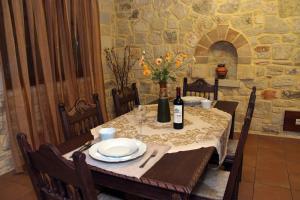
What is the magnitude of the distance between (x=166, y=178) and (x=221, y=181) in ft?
2.01

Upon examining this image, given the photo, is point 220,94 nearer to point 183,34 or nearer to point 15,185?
point 183,34

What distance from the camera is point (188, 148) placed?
1418mm

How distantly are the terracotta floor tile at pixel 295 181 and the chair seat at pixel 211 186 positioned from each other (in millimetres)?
1007

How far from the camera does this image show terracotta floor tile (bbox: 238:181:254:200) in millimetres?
2074

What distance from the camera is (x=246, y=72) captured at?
336cm

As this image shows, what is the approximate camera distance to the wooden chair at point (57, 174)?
840 mm

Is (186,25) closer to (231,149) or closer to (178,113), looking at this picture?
(231,149)

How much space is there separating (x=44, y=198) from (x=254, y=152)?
2.49 m

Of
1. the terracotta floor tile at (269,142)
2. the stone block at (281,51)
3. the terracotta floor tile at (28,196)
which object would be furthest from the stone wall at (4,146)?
the stone block at (281,51)

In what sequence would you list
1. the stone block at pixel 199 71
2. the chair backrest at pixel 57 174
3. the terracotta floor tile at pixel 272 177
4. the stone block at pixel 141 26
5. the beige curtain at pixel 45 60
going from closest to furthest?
the chair backrest at pixel 57 174 → the terracotta floor tile at pixel 272 177 → the beige curtain at pixel 45 60 → the stone block at pixel 199 71 → the stone block at pixel 141 26

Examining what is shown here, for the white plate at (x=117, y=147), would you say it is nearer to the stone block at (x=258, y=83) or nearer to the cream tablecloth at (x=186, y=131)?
the cream tablecloth at (x=186, y=131)

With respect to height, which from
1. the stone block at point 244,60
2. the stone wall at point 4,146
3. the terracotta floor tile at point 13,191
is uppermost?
the stone block at point 244,60

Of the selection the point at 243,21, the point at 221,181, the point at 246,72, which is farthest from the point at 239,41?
the point at 221,181

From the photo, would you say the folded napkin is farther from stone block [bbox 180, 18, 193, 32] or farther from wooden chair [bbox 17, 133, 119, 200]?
stone block [bbox 180, 18, 193, 32]
